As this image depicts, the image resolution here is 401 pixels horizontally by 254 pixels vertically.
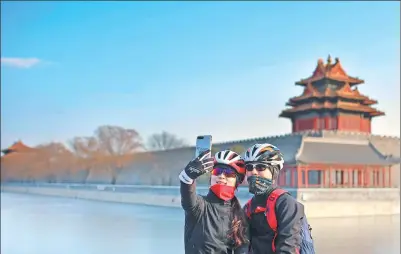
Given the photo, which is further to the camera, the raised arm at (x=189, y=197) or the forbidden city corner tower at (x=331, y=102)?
the forbidden city corner tower at (x=331, y=102)

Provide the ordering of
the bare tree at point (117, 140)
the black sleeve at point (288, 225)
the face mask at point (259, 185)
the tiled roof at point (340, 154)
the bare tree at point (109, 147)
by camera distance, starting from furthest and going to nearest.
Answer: the bare tree at point (117, 140)
the bare tree at point (109, 147)
the tiled roof at point (340, 154)
the face mask at point (259, 185)
the black sleeve at point (288, 225)

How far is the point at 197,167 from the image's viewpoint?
9.38 feet

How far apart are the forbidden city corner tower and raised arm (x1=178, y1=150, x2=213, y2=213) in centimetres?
2431

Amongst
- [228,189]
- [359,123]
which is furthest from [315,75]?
[228,189]

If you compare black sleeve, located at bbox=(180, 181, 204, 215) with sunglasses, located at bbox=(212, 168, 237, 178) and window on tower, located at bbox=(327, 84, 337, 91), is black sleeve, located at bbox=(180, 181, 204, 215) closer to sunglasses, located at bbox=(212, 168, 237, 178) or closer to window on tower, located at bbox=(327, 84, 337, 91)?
sunglasses, located at bbox=(212, 168, 237, 178)

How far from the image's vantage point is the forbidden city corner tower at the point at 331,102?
2677 cm

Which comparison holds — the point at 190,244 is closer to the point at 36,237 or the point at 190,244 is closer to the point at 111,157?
the point at 36,237

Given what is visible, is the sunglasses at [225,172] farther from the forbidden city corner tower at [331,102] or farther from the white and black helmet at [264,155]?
the forbidden city corner tower at [331,102]

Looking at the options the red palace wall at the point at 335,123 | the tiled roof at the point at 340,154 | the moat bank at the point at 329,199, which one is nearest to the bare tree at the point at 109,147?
the moat bank at the point at 329,199

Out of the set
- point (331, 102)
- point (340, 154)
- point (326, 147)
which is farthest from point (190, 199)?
point (331, 102)

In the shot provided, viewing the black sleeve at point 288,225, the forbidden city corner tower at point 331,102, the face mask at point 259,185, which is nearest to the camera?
the black sleeve at point 288,225

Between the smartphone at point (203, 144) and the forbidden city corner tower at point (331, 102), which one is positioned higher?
the forbidden city corner tower at point (331, 102)

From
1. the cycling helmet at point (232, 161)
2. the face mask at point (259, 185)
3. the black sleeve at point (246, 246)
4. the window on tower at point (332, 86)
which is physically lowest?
the black sleeve at point (246, 246)

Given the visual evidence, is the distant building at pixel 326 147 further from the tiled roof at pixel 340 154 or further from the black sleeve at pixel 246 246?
the black sleeve at pixel 246 246
